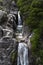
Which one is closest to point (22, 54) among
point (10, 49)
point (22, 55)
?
point (22, 55)

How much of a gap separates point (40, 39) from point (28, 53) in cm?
128

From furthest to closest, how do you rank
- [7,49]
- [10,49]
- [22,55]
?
[7,49], [10,49], [22,55]

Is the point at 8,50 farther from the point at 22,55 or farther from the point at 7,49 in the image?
the point at 22,55

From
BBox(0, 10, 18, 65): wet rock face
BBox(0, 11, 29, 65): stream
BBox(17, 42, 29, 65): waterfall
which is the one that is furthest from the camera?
BBox(0, 10, 18, 65): wet rock face

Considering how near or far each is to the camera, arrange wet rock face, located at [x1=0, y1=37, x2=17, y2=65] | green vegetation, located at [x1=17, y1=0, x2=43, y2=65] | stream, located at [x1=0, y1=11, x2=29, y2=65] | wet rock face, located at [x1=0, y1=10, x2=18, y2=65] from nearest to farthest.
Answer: green vegetation, located at [x1=17, y1=0, x2=43, y2=65], stream, located at [x1=0, y1=11, x2=29, y2=65], wet rock face, located at [x1=0, y1=10, x2=18, y2=65], wet rock face, located at [x1=0, y1=37, x2=17, y2=65]

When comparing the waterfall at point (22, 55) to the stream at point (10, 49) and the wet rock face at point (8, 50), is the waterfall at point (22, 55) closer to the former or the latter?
the stream at point (10, 49)

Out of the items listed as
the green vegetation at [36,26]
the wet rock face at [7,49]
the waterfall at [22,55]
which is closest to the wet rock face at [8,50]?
the wet rock face at [7,49]

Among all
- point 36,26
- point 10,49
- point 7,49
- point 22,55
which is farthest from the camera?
point 7,49

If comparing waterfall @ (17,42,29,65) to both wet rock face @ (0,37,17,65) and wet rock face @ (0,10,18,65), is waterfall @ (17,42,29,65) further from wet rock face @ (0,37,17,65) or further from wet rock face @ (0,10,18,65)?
wet rock face @ (0,37,17,65)

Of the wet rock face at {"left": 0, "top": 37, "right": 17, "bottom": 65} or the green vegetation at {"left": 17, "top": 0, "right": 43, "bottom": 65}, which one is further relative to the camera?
the wet rock face at {"left": 0, "top": 37, "right": 17, "bottom": 65}

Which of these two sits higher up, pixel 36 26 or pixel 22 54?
pixel 36 26

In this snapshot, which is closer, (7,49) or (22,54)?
(22,54)

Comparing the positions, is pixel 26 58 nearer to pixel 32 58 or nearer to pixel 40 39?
pixel 32 58

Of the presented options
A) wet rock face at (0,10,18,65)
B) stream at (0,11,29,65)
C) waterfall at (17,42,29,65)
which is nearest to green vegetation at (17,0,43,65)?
waterfall at (17,42,29,65)
